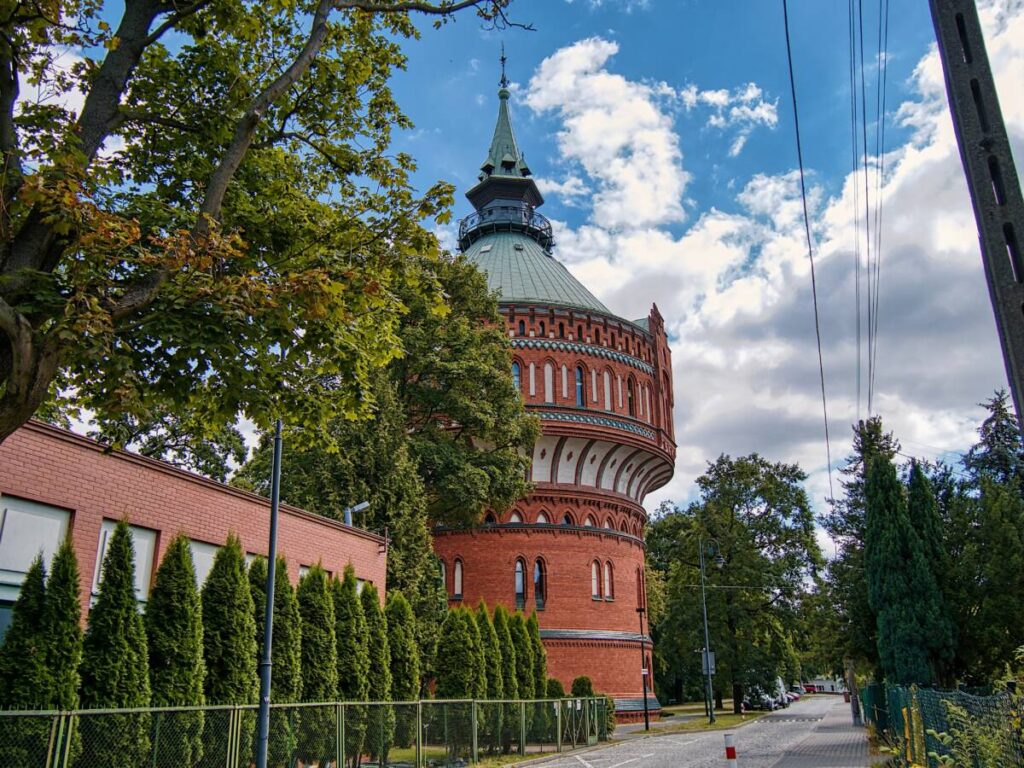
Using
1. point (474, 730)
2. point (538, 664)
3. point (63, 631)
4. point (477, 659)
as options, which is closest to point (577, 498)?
point (538, 664)

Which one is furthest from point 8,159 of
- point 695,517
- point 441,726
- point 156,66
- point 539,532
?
point 695,517

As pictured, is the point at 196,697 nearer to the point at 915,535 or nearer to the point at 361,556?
the point at 361,556

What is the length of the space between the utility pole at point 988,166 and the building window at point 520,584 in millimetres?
33613

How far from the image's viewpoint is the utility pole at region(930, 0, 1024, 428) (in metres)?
6.31

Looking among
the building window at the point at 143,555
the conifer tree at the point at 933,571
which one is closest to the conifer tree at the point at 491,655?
the conifer tree at the point at 933,571

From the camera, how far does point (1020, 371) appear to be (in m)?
6.12

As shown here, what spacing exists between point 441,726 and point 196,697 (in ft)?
25.9

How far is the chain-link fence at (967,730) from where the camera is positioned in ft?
23.6

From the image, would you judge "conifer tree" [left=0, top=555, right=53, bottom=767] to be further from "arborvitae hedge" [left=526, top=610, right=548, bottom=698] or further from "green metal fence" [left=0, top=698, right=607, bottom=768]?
"arborvitae hedge" [left=526, top=610, right=548, bottom=698]

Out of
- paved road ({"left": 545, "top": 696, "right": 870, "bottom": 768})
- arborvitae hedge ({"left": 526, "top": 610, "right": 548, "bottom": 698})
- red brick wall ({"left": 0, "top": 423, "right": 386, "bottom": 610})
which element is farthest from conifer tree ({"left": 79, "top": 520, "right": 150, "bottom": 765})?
arborvitae hedge ({"left": 526, "top": 610, "right": 548, "bottom": 698})

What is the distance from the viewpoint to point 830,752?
22.7 metres

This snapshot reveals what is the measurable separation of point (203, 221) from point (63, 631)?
5795 millimetres

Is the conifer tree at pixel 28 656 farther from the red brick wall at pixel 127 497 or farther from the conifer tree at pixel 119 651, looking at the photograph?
the red brick wall at pixel 127 497

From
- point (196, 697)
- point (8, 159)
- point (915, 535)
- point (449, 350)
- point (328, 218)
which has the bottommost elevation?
point (196, 697)
